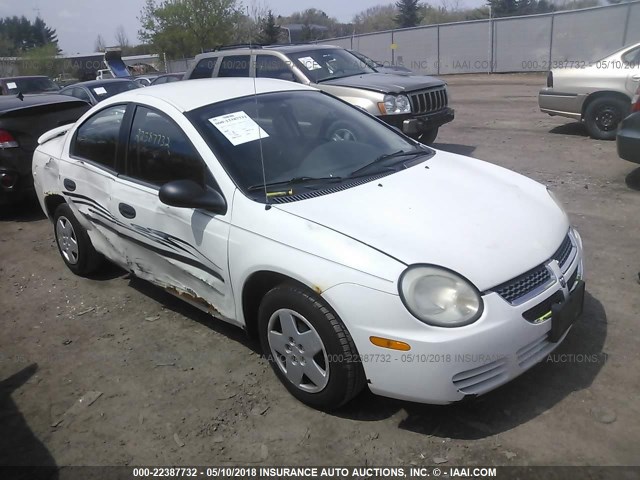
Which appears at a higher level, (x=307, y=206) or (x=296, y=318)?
(x=307, y=206)

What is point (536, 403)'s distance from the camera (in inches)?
111

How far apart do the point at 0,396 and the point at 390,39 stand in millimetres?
29832

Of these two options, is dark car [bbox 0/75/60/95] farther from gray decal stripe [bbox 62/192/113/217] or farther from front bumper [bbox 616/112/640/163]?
front bumper [bbox 616/112/640/163]

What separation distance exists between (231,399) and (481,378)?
1.40m

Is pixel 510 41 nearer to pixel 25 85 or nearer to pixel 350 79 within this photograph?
pixel 350 79

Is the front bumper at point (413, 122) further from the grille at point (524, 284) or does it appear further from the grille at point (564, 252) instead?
the grille at point (524, 284)

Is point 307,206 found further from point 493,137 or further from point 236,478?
point 493,137

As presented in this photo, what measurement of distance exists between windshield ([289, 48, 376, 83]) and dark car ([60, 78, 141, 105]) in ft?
16.9

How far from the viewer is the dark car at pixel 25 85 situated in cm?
1350

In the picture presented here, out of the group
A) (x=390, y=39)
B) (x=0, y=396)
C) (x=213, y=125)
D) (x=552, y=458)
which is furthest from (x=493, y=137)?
(x=390, y=39)

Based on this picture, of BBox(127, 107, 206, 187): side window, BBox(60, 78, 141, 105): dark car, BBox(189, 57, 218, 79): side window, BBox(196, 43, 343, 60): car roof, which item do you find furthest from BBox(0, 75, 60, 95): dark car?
BBox(127, 107, 206, 187): side window

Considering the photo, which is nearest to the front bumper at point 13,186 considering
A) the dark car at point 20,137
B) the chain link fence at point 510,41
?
the dark car at point 20,137

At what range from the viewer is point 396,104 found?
24.4ft

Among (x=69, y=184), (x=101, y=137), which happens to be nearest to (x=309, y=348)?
(x=101, y=137)
